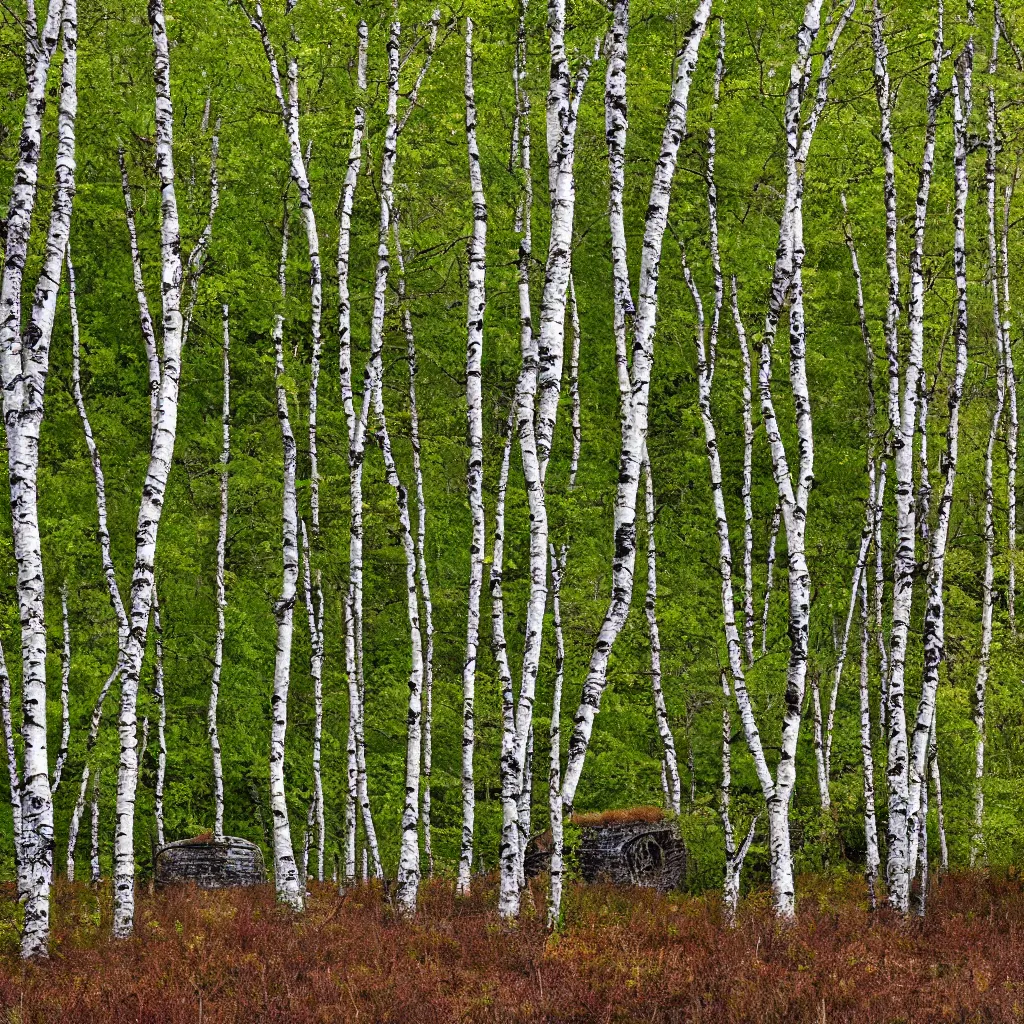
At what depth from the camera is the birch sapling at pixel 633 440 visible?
32.3 feet

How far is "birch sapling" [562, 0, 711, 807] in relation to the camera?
32.3ft

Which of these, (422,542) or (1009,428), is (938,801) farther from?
(422,542)

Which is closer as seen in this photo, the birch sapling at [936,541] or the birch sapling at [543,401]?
the birch sapling at [543,401]

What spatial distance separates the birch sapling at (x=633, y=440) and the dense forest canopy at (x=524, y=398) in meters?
0.13

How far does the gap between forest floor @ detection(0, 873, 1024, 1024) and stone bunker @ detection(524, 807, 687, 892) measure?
4.14 metres

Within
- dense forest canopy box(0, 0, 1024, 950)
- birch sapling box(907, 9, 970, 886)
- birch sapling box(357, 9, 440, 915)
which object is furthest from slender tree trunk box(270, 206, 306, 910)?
birch sapling box(907, 9, 970, 886)

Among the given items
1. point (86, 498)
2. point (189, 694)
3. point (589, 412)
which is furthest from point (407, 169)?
point (189, 694)

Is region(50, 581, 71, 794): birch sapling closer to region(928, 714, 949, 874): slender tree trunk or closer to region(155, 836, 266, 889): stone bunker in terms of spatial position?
region(155, 836, 266, 889): stone bunker

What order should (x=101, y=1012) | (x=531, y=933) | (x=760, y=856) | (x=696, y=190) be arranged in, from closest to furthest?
(x=101, y=1012)
(x=531, y=933)
(x=696, y=190)
(x=760, y=856)

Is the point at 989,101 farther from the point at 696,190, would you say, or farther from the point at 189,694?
the point at 189,694

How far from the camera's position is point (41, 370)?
10.4 m

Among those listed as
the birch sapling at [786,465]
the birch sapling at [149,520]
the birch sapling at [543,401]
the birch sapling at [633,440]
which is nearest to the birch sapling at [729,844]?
the birch sapling at [786,465]

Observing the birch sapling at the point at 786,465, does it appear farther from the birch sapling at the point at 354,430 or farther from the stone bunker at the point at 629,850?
the birch sapling at the point at 354,430

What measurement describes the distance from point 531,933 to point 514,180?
9.57 meters
